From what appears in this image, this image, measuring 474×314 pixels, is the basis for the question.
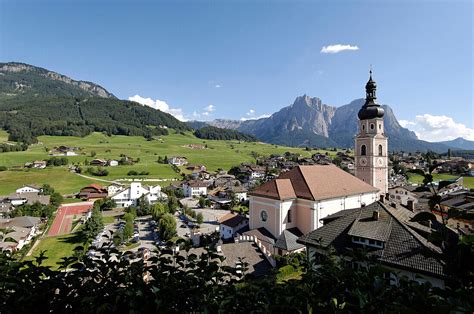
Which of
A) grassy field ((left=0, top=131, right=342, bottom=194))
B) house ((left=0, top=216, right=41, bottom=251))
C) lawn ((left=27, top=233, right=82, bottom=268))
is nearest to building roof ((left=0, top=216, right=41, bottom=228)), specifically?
house ((left=0, top=216, right=41, bottom=251))

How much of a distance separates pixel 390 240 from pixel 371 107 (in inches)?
1145

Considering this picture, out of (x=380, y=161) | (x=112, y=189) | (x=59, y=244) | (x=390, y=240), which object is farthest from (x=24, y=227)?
(x=380, y=161)

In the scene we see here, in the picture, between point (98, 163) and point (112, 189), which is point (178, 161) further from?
point (112, 189)

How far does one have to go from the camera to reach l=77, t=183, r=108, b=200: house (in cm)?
7462

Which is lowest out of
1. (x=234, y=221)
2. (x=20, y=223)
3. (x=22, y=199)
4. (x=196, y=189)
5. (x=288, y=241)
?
(x=196, y=189)

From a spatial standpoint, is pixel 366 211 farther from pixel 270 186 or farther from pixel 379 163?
pixel 379 163

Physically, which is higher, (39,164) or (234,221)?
(39,164)

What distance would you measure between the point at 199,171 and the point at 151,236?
7088 cm

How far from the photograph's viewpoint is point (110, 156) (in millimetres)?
121938

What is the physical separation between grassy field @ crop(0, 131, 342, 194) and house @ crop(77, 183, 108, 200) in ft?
21.4

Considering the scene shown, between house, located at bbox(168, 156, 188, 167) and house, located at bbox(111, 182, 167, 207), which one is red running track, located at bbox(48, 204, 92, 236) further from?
house, located at bbox(168, 156, 188, 167)

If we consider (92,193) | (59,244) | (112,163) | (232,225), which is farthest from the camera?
(112,163)

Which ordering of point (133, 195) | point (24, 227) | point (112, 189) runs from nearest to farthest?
point (24, 227) → point (133, 195) → point (112, 189)

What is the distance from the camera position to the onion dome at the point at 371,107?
122 ft
